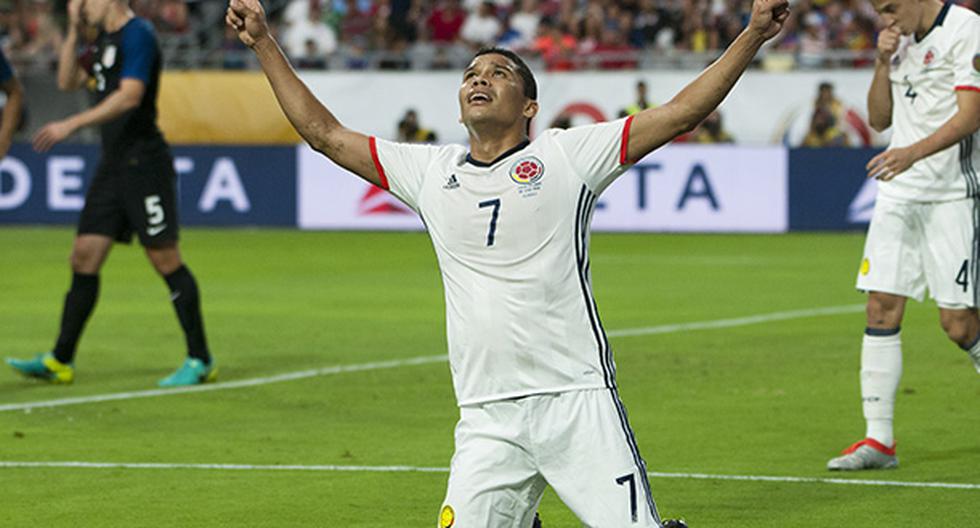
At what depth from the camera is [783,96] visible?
26.2 metres

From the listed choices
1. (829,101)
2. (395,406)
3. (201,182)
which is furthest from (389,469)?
(201,182)

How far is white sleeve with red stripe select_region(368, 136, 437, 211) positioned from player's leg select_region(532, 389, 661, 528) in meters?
0.84

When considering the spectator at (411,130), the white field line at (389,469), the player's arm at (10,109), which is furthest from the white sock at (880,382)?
the spectator at (411,130)

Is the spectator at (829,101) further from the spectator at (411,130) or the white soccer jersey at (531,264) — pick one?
the white soccer jersey at (531,264)

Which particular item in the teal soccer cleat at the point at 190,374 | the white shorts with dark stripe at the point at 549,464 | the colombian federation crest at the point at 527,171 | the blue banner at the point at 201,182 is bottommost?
the blue banner at the point at 201,182

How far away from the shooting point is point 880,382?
916 cm

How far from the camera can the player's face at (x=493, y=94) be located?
6.08m

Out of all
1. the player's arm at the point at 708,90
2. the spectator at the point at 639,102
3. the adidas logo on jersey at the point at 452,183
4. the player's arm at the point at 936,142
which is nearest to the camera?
the player's arm at the point at 708,90

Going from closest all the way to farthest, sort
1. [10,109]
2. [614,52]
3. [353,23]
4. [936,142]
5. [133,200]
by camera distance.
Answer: [936,142] < [133,200] < [10,109] < [614,52] < [353,23]

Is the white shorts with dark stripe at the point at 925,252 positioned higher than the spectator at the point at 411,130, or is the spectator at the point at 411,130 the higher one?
the white shorts with dark stripe at the point at 925,252

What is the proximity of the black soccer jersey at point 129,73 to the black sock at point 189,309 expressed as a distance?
2.83ft

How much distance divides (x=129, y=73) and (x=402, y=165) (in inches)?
228

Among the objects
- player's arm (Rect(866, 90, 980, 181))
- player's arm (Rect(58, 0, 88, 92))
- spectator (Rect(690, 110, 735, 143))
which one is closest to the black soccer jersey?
player's arm (Rect(58, 0, 88, 92))

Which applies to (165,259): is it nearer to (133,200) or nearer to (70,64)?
(133,200)
